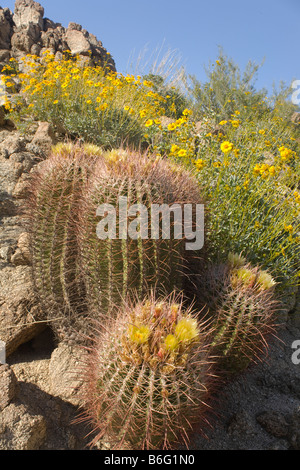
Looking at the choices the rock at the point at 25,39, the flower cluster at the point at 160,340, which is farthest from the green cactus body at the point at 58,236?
the rock at the point at 25,39

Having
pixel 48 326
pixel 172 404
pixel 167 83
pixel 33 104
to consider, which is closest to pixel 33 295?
pixel 48 326

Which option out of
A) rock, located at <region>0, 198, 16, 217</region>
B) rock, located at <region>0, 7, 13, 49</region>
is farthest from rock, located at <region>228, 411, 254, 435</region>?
rock, located at <region>0, 7, 13, 49</region>

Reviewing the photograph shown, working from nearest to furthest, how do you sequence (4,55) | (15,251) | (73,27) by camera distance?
1. (15,251)
2. (4,55)
3. (73,27)

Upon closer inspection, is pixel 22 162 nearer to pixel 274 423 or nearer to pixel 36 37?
pixel 274 423

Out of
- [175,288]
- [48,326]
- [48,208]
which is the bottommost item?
[48,326]

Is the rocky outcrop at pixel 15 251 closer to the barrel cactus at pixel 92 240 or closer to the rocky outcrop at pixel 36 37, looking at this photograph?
the barrel cactus at pixel 92 240

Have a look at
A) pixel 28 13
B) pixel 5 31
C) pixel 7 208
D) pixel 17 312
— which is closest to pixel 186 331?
pixel 17 312

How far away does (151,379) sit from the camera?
1.79 metres

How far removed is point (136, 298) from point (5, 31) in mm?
12889

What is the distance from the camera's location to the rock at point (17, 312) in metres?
2.88

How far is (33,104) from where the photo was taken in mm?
6289

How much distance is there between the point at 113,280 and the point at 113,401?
745 mm

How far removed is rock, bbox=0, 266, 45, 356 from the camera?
288 centimetres
